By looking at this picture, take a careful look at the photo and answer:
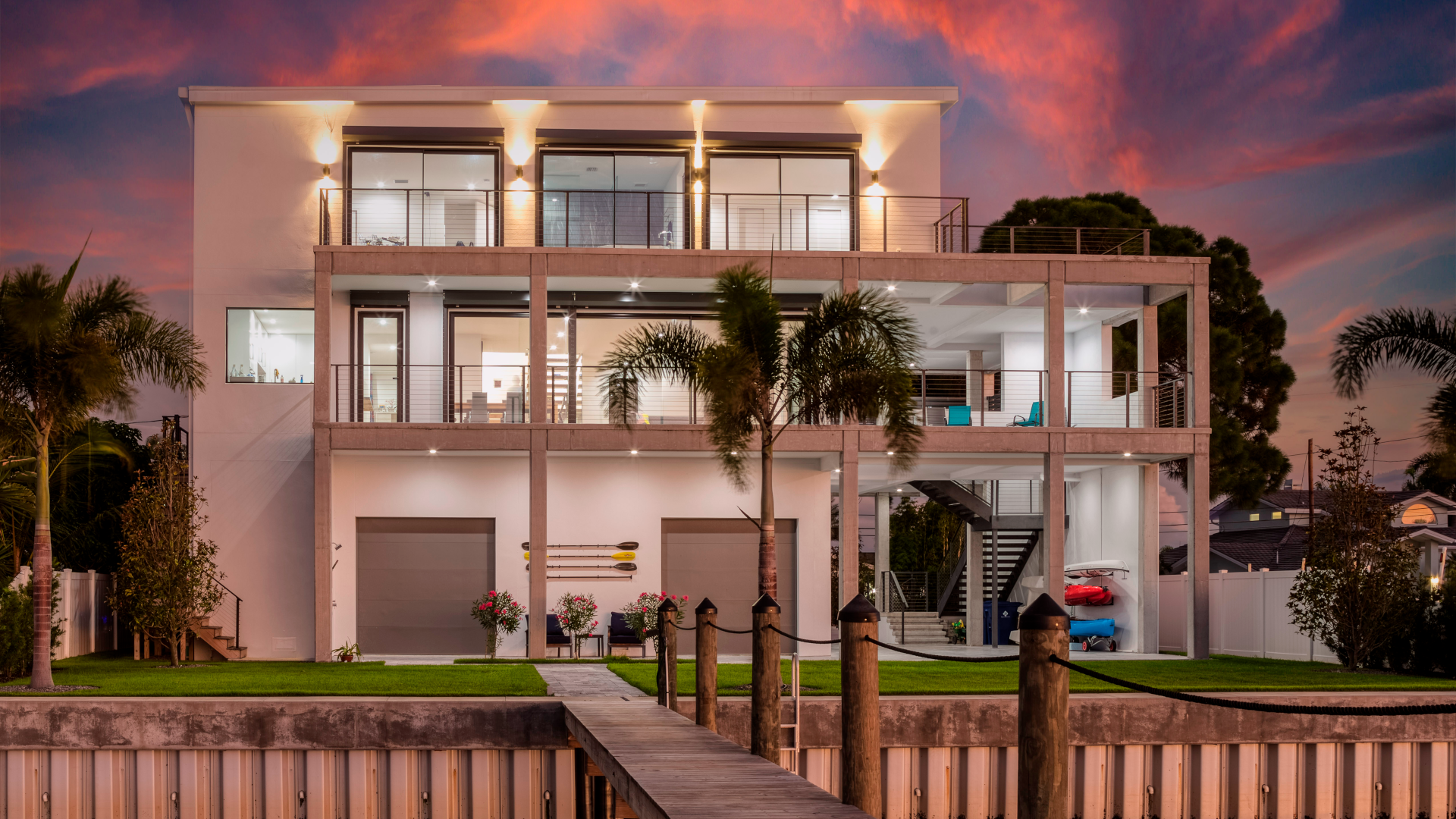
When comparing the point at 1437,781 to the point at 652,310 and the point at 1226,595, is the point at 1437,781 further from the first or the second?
the point at 652,310

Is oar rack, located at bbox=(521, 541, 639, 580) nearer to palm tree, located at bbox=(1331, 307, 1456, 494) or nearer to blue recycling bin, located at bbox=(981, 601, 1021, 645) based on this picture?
blue recycling bin, located at bbox=(981, 601, 1021, 645)

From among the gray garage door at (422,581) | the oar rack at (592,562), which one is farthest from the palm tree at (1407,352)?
the gray garage door at (422,581)

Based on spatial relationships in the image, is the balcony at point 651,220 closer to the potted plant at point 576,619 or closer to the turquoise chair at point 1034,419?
the turquoise chair at point 1034,419

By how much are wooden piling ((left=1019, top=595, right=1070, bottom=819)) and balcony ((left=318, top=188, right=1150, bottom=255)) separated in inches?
784

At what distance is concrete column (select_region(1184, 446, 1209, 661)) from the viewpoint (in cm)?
2242

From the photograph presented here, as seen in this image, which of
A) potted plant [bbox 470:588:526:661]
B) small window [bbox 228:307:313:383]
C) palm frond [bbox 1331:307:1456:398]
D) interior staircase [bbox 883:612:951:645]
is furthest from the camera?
interior staircase [bbox 883:612:951:645]

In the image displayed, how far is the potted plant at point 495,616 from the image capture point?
23.3 m

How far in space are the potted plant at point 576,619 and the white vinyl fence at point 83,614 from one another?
774 cm

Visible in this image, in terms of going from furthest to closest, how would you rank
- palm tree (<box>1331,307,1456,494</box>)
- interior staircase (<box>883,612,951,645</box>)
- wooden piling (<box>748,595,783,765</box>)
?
interior staircase (<box>883,612,951,645</box>), palm tree (<box>1331,307,1456,494</box>), wooden piling (<box>748,595,783,765</box>)

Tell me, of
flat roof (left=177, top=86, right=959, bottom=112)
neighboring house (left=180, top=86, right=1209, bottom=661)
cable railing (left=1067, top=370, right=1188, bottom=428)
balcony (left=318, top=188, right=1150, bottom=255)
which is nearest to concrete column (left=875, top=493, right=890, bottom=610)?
neighboring house (left=180, top=86, right=1209, bottom=661)

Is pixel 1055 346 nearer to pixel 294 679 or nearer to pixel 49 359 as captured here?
pixel 294 679

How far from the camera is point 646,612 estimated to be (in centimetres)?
2334

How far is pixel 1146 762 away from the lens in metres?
12.6

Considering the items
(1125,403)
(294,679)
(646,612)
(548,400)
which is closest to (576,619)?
(646,612)
